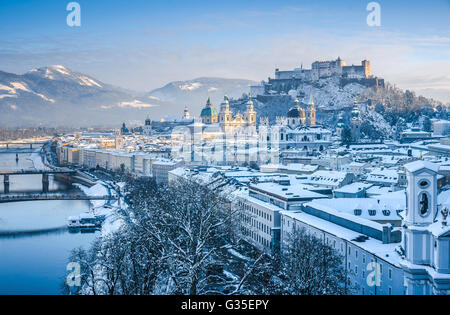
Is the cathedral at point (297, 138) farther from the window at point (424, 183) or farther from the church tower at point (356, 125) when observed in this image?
the window at point (424, 183)

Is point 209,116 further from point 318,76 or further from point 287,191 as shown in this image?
point 287,191

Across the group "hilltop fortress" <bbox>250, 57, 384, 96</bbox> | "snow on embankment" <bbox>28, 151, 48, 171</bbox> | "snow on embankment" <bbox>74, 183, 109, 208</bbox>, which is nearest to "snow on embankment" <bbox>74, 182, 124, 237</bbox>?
"snow on embankment" <bbox>74, 183, 109, 208</bbox>

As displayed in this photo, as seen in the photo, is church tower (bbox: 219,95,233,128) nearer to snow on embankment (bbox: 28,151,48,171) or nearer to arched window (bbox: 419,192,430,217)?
snow on embankment (bbox: 28,151,48,171)

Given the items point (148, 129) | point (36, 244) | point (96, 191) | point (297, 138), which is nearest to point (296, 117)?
point (297, 138)

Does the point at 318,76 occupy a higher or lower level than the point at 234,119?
higher
